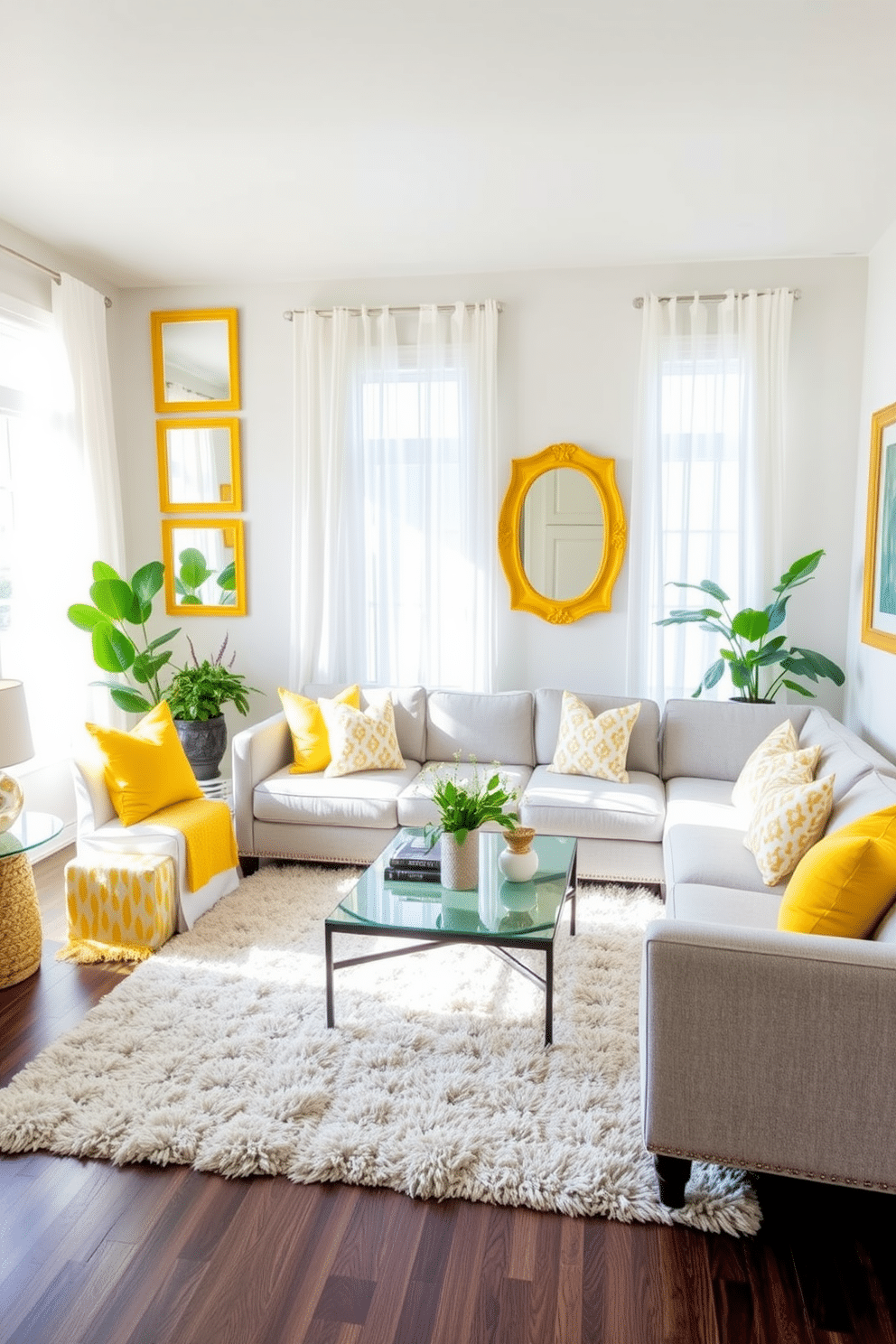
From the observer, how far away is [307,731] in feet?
14.4

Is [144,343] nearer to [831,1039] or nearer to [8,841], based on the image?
[8,841]

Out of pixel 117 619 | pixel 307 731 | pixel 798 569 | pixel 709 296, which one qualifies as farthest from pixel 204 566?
pixel 798 569

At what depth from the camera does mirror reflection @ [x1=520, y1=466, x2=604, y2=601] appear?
481cm

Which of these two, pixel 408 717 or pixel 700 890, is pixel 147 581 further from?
pixel 700 890

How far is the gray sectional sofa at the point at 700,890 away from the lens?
6.24 feet

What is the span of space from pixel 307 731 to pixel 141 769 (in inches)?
36.2

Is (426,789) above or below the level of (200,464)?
below

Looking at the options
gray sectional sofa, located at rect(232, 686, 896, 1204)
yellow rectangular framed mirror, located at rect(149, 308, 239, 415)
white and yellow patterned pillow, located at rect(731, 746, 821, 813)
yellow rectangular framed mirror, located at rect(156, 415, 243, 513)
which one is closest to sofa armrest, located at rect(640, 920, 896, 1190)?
gray sectional sofa, located at rect(232, 686, 896, 1204)

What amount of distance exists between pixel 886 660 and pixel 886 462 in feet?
2.85

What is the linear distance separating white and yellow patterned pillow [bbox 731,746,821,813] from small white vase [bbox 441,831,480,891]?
1.08m

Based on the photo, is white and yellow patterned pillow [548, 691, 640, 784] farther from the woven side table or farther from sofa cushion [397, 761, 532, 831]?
the woven side table

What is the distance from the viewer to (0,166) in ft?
11.3

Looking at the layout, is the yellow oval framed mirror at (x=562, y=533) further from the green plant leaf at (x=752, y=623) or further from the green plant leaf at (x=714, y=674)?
the green plant leaf at (x=752, y=623)

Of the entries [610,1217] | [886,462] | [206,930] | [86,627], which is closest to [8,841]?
[206,930]
